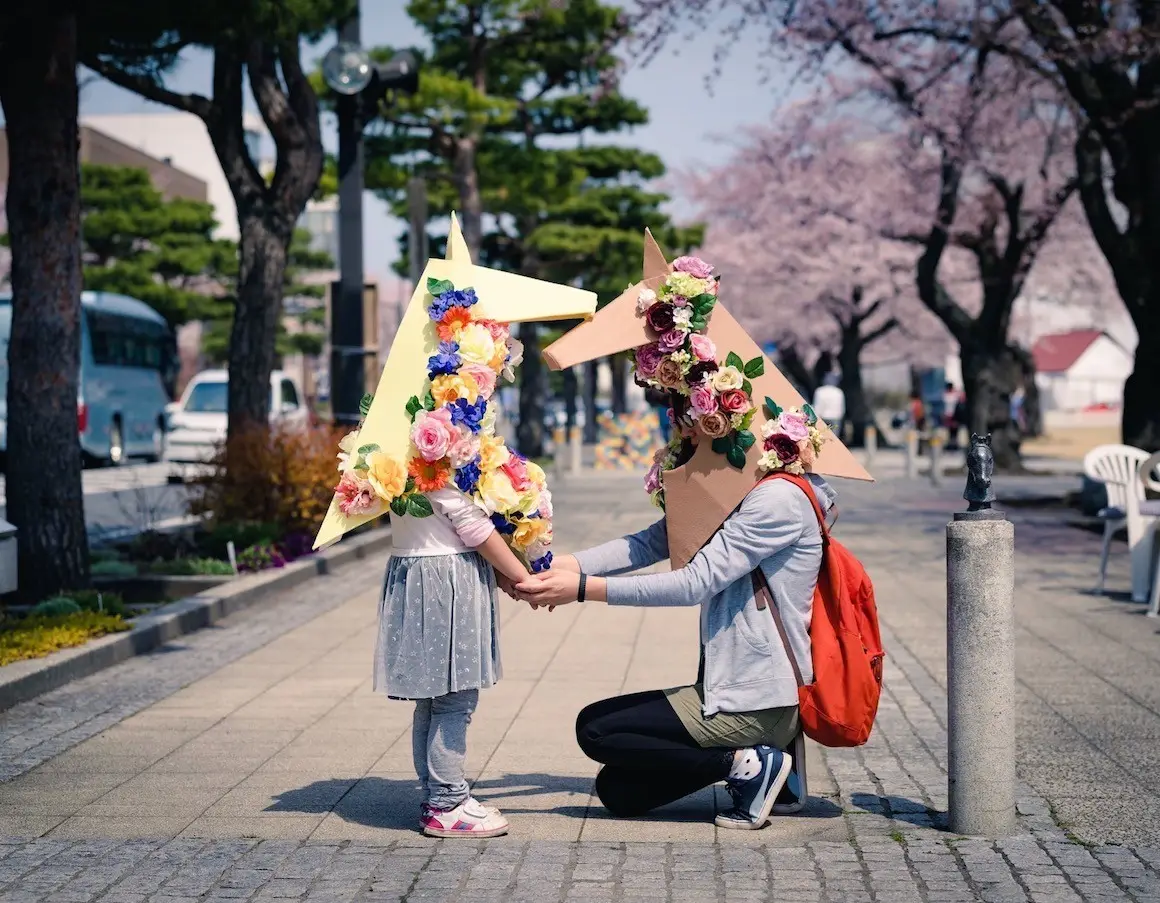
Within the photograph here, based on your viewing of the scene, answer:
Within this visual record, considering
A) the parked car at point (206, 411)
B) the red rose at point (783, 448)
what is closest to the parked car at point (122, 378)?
the parked car at point (206, 411)

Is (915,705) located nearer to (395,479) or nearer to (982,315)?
(395,479)

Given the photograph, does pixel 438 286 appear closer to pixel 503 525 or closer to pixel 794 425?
pixel 503 525

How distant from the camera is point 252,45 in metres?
15.5

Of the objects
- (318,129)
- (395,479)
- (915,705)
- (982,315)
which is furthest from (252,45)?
(982,315)

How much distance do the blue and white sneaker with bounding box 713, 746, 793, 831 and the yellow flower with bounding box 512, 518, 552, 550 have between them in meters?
1.02

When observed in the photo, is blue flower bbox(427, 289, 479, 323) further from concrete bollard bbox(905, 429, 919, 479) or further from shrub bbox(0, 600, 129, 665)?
concrete bollard bbox(905, 429, 919, 479)

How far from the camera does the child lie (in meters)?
5.04

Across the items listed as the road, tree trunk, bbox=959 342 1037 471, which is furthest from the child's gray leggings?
tree trunk, bbox=959 342 1037 471

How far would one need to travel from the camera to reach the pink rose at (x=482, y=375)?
5.00m

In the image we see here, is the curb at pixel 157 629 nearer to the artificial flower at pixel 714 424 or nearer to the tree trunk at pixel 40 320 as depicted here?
the tree trunk at pixel 40 320

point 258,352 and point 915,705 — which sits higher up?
point 258,352

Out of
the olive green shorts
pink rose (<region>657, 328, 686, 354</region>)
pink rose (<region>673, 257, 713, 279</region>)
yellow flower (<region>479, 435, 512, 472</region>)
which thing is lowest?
the olive green shorts

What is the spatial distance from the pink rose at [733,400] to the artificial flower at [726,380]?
0.01m

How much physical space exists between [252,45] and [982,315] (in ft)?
Result: 53.5
